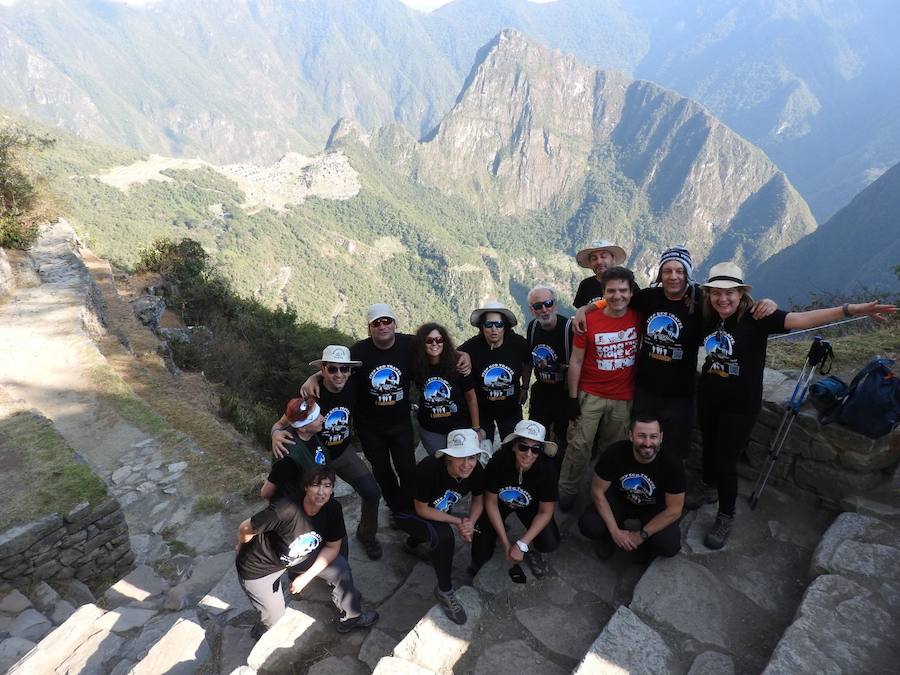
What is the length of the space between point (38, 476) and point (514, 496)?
4.94 metres

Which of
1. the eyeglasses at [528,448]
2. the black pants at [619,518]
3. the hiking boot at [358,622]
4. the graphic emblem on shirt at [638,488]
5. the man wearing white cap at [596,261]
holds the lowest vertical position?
the hiking boot at [358,622]

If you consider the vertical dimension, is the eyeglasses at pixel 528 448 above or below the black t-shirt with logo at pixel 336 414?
above

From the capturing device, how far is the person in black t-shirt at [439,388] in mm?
3807

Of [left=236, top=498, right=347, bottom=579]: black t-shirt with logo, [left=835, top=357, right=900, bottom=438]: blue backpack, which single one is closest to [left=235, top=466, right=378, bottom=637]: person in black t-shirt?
[left=236, top=498, right=347, bottom=579]: black t-shirt with logo

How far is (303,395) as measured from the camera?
11.9 ft

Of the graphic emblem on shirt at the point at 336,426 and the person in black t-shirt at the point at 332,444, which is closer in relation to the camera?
the person in black t-shirt at the point at 332,444

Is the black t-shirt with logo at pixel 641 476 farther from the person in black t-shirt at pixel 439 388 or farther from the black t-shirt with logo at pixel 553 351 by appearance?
the person in black t-shirt at pixel 439 388

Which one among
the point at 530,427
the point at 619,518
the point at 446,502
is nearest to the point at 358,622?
the point at 446,502

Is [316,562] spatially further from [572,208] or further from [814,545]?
[572,208]

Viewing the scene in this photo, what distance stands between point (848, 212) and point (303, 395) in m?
144

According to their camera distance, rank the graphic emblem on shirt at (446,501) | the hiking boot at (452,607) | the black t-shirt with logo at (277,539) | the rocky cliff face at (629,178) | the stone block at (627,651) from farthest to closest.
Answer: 1. the rocky cliff face at (629,178)
2. the graphic emblem on shirt at (446,501)
3. the hiking boot at (452,607)
4. the black t-shirt with logo at (277,539)
5. the stone block at (627,651)

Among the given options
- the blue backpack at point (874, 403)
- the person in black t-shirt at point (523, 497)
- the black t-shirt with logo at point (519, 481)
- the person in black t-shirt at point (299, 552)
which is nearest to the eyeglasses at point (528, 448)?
the person in black t-shirt at point (523, 497)

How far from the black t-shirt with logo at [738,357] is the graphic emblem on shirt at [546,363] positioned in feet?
3.65

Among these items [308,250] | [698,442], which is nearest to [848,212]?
[308,250]
